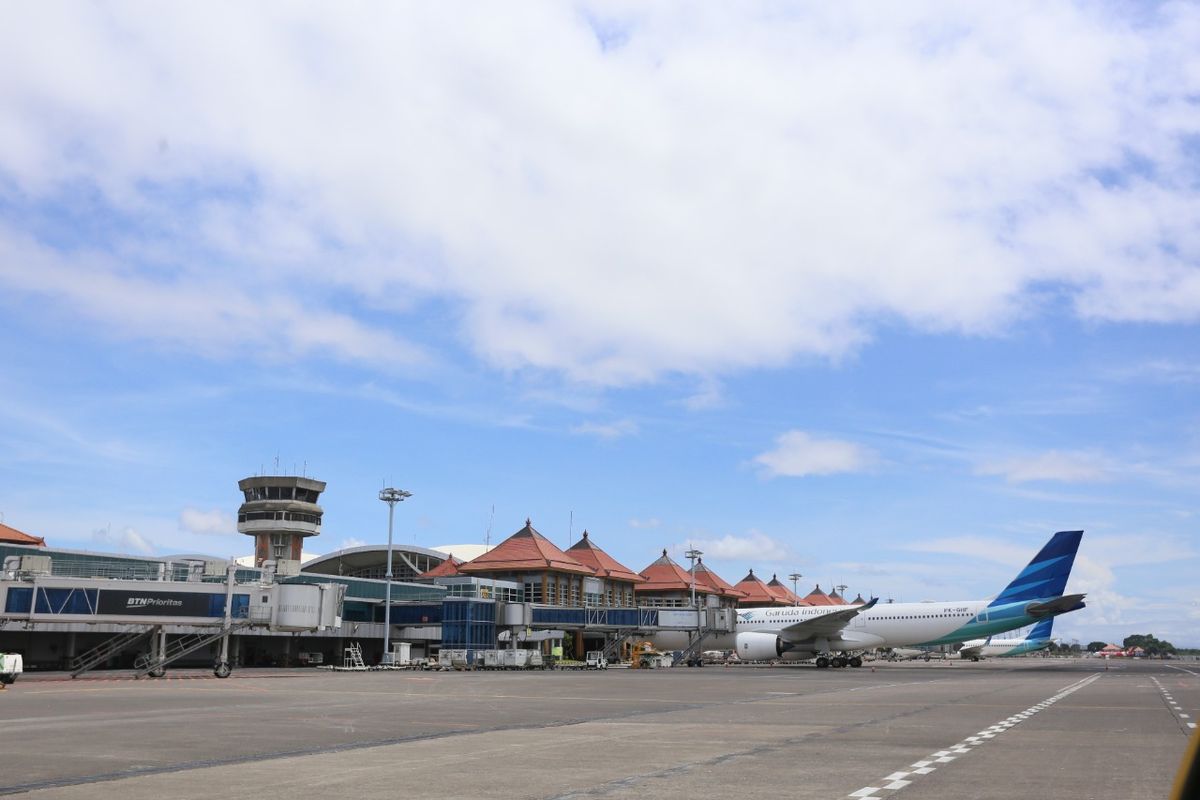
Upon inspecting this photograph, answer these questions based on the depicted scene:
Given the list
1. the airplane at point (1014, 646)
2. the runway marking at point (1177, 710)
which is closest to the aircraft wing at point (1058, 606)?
the runway marking at point (1177, 710)

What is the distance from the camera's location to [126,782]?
12.3m

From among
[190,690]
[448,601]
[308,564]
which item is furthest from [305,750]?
[308,564]

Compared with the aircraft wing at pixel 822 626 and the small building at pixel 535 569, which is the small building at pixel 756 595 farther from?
the aircraft wing at pixel 822 626

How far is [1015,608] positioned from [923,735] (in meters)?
51.9

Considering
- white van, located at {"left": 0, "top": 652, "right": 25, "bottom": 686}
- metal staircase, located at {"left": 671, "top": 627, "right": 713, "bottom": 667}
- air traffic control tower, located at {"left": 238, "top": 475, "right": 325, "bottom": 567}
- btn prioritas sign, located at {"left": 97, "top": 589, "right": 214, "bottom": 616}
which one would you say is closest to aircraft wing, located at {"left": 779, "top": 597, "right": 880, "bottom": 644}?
metal staircase, located at {"left": 671, "top": 627, "right": 713, "bottom": 667}

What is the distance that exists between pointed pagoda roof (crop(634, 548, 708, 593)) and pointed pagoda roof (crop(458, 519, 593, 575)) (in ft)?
74.8

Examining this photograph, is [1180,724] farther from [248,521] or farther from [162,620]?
[248,521]

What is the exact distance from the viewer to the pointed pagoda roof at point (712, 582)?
142m

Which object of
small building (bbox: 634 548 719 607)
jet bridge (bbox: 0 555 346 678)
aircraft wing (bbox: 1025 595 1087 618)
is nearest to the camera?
jet bridge (bbox: 0 555 346 678)

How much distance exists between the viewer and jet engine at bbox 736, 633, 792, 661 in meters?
66.0

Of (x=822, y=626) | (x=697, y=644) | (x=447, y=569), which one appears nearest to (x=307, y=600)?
(x=697, y=644)

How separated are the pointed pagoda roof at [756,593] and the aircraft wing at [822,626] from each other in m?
93.8

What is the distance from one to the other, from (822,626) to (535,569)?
143 ft

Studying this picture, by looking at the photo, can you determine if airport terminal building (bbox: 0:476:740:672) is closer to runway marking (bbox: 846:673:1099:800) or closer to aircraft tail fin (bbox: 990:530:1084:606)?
aircraft tail fin (bbox: 990:530:1084:606)
